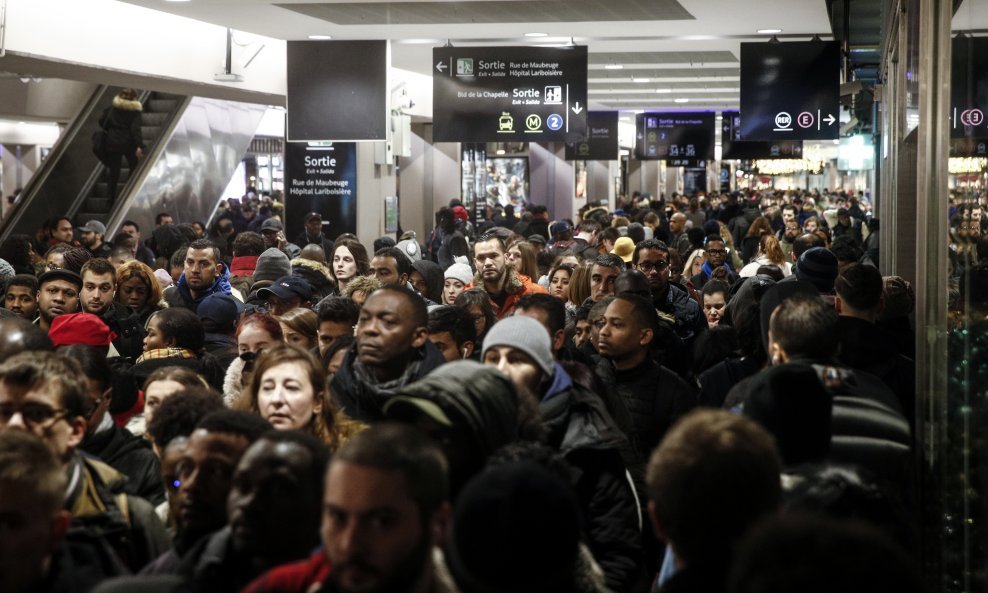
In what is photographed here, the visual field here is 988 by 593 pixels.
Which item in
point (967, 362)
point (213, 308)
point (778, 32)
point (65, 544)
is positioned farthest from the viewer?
point (778, 32)

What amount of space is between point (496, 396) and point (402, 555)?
34.9 inches

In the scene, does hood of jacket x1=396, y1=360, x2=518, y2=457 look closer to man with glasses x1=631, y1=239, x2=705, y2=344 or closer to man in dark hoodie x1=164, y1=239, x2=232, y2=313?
man with glasses x1=631, y1=239, x2=705, y2=344

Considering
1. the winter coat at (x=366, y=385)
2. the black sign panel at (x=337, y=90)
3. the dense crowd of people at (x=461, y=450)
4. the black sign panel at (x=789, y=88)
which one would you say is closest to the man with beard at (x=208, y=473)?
the dense crowd of people at (x=461, y=450)

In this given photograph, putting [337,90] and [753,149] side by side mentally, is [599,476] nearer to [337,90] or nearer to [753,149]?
[337,90]

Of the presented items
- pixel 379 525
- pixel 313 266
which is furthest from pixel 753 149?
pixel 379 525

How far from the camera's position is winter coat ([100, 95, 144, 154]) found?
18516 mm

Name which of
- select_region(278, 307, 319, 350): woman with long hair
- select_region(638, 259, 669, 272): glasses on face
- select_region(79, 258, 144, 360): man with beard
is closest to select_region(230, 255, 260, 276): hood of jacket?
select_region(79, 258, 144, 360): man with beard

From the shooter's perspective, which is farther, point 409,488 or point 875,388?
point 875,388

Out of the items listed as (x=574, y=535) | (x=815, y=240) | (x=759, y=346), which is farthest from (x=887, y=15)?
(x=574, y=535)

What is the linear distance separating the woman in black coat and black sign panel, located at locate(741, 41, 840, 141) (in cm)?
945

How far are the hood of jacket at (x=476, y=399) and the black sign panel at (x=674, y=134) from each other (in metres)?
26.6

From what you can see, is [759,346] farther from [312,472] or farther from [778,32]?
[778,32]

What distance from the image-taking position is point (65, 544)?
2.78m

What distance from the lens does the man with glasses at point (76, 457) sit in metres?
3.17
